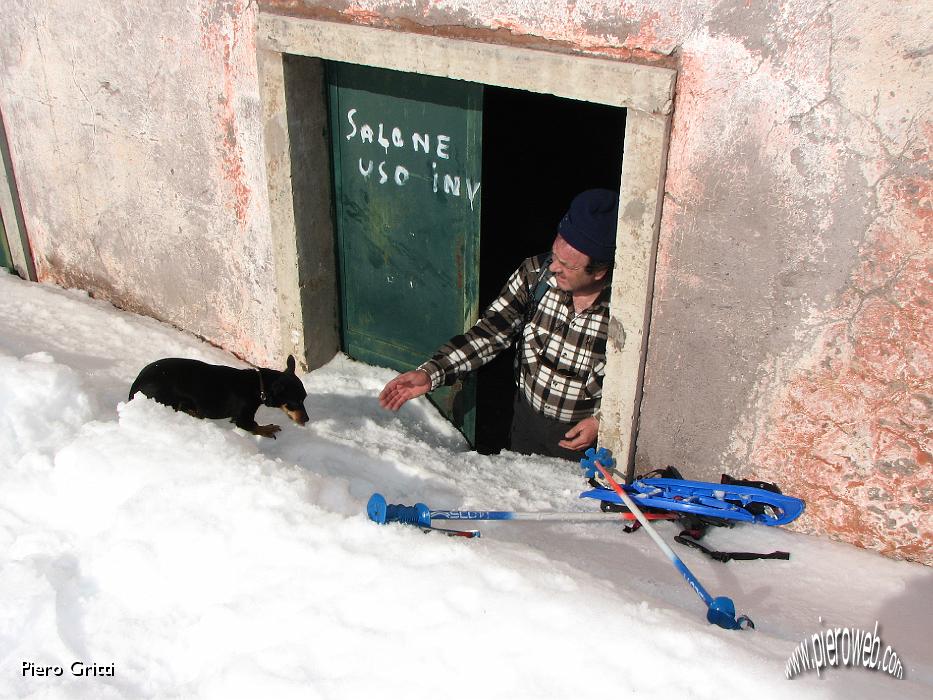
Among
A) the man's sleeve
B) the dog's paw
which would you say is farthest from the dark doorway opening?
the dog's paw

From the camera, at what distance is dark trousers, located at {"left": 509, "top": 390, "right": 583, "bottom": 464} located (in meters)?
4.00

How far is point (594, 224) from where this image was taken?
339 cm

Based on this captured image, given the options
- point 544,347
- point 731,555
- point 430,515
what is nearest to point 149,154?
point 544,347

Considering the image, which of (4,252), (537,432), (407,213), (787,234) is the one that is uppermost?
(787,234)

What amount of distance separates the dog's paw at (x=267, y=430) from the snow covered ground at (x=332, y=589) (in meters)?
0.62

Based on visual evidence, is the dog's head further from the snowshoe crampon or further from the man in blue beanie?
the snowshoe crampon

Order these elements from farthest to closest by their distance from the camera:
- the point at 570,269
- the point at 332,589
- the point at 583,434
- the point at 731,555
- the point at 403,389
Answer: the point at 403,389 → the point at 583,434 → the point at 570,269 → the point at 731,555 → the point at 332,589

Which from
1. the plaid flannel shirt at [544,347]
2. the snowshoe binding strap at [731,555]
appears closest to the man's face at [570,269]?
the plaid flannel shirt at [544,347]

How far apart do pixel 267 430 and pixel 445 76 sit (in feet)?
6.08

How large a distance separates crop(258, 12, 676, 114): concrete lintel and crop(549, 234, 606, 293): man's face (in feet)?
2.04

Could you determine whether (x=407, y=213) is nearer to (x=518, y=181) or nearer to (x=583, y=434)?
(x=518, y=181)

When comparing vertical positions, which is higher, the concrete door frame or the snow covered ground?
the concrete door frame

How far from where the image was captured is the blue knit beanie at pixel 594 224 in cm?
340

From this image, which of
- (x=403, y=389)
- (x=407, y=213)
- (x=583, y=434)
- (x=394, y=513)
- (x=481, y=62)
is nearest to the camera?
(x=394, y=513)
